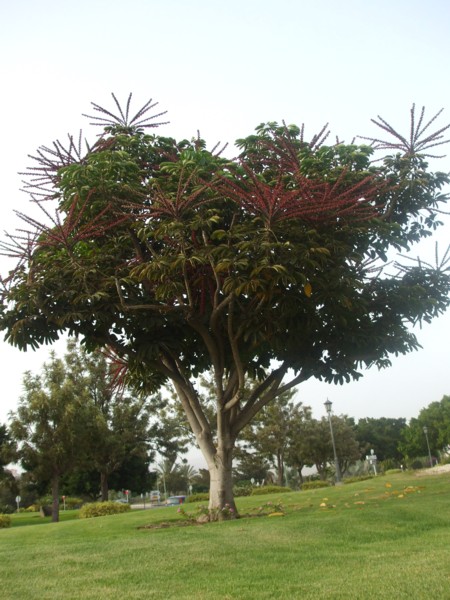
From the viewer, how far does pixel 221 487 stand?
13.4 meters

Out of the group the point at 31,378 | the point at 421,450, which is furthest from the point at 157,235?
the point at 421,450

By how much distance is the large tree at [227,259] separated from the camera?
34.7ft

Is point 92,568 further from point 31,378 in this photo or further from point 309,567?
point 31,378

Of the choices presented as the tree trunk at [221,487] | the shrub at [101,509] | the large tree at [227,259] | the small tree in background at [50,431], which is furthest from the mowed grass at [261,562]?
the small tree in background at [50,431]

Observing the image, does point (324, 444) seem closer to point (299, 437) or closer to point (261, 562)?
point (299, 437)

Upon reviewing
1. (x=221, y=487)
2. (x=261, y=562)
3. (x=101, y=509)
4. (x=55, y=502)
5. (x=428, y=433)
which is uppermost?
(x=428, y=433)

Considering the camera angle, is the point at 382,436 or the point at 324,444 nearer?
the point at 324,444

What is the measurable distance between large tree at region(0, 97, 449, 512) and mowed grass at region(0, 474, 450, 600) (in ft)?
12.5

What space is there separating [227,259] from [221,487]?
587cm

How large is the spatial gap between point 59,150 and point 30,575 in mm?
8115

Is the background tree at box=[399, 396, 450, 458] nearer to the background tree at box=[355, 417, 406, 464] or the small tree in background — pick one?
the background tree at box=[355, 417, 406, 464]

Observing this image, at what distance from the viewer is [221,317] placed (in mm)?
13086

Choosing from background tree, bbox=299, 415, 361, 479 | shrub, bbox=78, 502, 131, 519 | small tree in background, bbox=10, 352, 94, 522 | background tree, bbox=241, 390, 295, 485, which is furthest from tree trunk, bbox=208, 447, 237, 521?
background tree, bbox=299, 415, 361, 479

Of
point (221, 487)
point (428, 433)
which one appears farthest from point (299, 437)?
point (428, 433)
